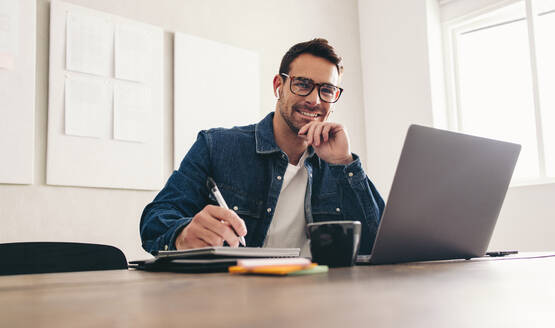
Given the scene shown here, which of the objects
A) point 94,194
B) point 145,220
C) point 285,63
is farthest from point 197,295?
point 94,194

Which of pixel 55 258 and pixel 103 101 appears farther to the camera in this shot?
pixel 103 101

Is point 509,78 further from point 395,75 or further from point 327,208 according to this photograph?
point 327,208

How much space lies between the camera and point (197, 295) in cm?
34

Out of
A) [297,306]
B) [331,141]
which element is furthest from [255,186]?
[297,306]

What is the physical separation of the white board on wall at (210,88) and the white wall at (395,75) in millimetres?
1026

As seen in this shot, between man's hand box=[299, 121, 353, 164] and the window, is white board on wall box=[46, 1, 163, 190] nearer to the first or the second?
man's hand box=[299, 121, 353, 164]

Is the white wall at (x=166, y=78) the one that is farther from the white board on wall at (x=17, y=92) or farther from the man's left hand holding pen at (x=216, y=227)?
the man's left hand holding pen at (x=216, y=227)

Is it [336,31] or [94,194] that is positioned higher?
[336,31]

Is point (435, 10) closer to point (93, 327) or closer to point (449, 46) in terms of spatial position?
point (449, 46)

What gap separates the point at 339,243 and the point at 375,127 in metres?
2.91

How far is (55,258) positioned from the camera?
1199mm

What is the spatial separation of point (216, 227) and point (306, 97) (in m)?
0.86

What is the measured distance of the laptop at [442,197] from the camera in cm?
79

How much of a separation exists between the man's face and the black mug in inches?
35.3
